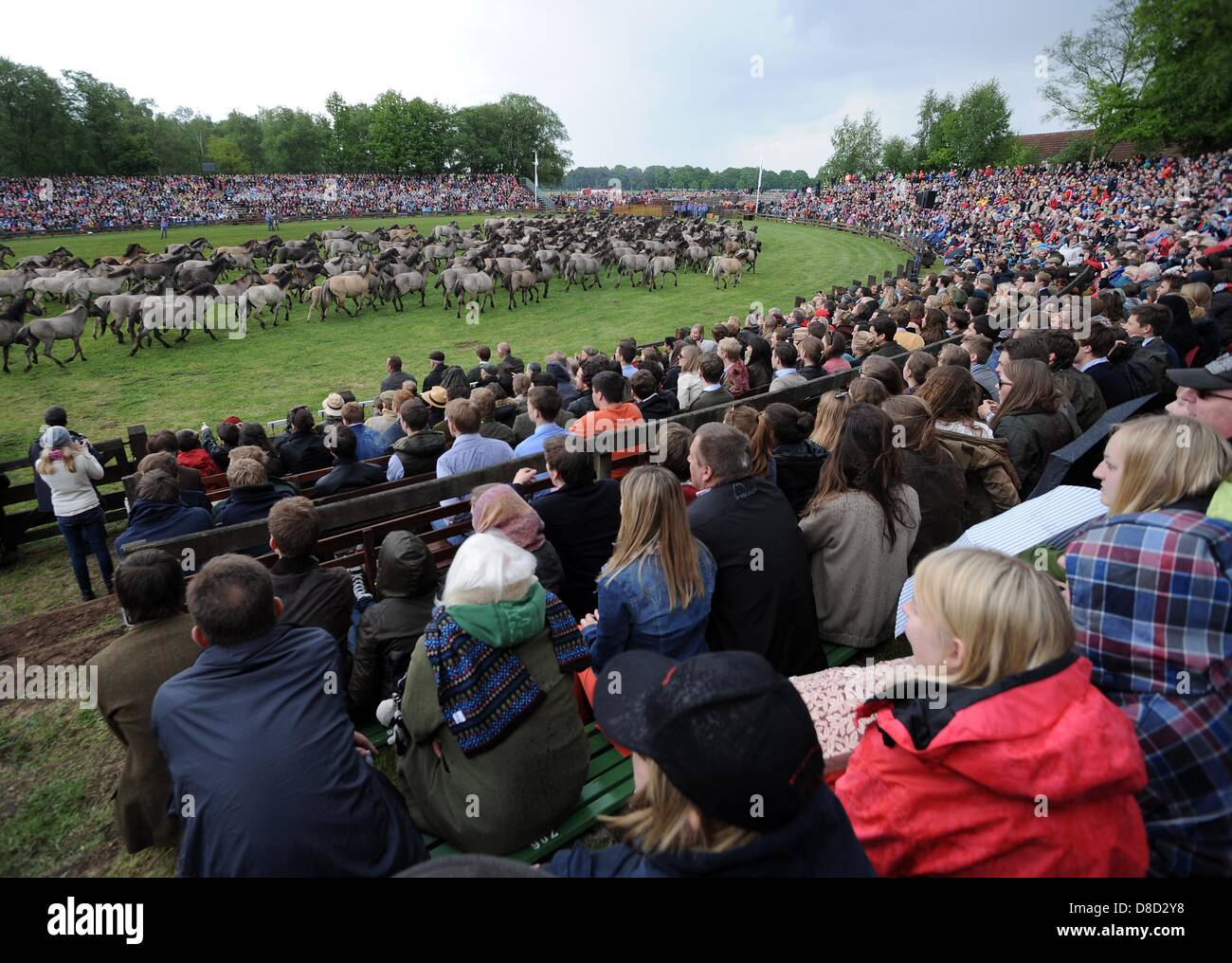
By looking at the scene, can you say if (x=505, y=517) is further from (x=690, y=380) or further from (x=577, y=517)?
(x=690, y=380)

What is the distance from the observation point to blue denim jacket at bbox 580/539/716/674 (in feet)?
10.0

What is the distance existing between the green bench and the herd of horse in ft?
57.6

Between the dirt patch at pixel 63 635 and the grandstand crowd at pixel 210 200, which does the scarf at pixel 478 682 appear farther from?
the grandstand crowd at pixel 210 200

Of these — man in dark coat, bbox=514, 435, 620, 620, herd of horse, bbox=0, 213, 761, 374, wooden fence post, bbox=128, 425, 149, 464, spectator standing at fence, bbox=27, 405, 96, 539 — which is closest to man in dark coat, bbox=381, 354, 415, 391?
wooden fence post, bbox=128, 425, 149, 464

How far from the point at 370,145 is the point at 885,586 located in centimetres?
8938

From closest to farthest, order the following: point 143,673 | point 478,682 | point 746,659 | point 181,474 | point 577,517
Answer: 1. point 746,659
2. point 478,682
3. point 143,673
4. point 577,517
5. point 181,474

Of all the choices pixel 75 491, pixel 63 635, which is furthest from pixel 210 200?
pixel 63 635

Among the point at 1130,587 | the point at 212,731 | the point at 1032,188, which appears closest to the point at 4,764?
the point at 212,731

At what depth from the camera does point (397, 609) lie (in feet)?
10.8

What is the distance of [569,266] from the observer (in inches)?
997

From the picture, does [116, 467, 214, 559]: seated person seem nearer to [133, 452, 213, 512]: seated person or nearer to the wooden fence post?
[133, 452, 213, 512]: seated person

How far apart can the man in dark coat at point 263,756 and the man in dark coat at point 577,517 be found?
5.68ft

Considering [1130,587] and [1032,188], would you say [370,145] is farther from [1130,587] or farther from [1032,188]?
[1130,587]

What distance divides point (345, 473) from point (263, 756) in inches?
155
